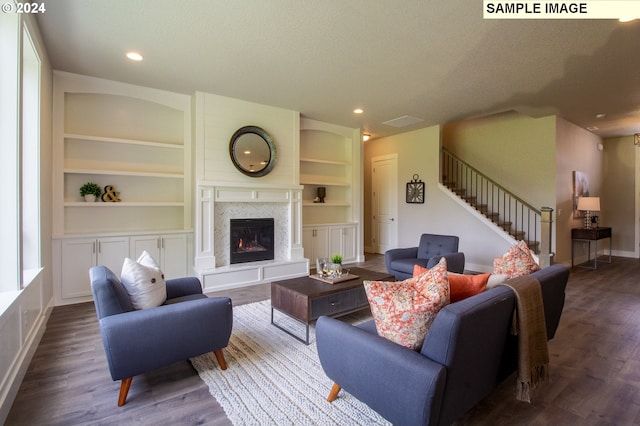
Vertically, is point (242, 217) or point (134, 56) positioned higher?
point (134, 56)

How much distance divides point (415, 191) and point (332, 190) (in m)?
1.82

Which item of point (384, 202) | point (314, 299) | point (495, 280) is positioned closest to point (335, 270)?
point (314, 299)

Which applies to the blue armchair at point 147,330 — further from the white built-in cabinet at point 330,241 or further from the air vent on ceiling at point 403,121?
the air vent on ceiling at point 403,121

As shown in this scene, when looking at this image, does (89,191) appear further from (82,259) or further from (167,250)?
(167,250)

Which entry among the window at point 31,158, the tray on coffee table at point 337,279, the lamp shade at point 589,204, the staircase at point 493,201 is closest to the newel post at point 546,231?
the staircase at point 493,201

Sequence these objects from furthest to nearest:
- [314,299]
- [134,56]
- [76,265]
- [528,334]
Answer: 1. [76,265]
2. [134,56]
3. [314,299]
4. [528,334]

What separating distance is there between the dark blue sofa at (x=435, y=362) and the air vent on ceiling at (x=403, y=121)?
15.4 ft

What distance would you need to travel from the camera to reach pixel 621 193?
7.46 metres

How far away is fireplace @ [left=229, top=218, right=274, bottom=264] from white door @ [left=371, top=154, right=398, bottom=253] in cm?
334

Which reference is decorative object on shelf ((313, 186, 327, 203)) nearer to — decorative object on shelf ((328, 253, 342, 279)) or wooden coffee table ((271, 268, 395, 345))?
decorative object on shelf ((328, 253, 342, 279))

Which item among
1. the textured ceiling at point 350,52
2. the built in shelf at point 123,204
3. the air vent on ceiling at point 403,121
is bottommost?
the built in shelf at point 123,204

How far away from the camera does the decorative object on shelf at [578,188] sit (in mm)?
6371

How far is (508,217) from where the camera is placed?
6406mm

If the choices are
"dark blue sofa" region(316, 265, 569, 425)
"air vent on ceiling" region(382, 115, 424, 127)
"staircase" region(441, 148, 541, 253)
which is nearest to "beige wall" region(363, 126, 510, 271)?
"staircase" region(441, 148, 541, 253)
